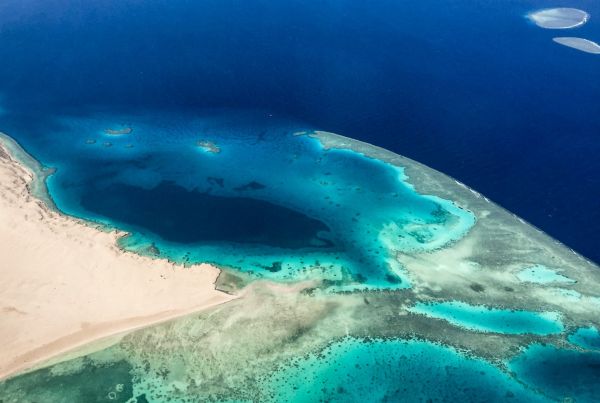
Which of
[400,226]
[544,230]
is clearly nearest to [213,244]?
[400,226]

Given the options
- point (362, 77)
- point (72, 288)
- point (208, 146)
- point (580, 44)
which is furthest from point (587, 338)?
point (580, 44)

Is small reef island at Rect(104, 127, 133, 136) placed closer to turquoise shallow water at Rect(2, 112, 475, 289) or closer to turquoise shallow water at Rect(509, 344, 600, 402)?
turquoise shallow water at Rect(2, 112, 475, 289)

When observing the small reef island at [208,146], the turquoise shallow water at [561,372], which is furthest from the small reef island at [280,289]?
the small reef island at [208,146]

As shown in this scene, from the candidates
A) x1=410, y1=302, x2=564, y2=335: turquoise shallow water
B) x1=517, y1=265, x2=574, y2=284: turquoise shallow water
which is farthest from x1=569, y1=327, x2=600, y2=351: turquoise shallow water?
x1=517, y1=265, x2=574, y2=284: turquoise shallow water

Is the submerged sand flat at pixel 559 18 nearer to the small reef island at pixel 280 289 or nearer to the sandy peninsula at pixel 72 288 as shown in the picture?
the small reef island at pixel 280 289

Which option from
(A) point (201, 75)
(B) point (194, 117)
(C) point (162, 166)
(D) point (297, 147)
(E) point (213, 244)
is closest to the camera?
(E) point (213, 244)

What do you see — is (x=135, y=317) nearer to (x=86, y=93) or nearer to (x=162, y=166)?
(x=162, y=166)

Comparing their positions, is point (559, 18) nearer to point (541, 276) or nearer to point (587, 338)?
point (541, 276)
